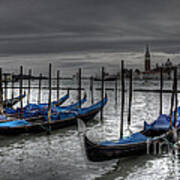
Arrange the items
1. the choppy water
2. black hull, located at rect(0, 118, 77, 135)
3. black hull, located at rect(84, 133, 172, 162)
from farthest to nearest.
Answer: black hull, located at rect(0, 118, 77, 135)
black hull, located at rect(84, 133, 172, 162)
the choppy water

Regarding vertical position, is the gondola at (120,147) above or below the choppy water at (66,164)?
above

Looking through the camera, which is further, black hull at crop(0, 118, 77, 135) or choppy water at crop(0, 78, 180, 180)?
black hull at crop(0, 118, 77, 135)

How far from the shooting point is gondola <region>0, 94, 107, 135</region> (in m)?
16.7

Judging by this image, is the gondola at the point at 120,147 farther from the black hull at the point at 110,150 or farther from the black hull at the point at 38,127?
the black hull at the point at 38,127

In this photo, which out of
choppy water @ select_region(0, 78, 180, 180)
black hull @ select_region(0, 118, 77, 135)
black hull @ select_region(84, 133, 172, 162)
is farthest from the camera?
black hull @ select_region(0, 118, 77, 135)

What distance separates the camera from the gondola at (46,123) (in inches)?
658

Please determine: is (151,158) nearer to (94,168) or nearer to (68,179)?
(94,168)

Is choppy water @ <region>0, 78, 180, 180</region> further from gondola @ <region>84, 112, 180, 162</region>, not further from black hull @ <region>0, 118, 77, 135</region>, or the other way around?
black hull @ <region>0, 118, 77, 135</region>

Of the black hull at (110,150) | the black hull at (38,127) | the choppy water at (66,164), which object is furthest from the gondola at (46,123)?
the black hull at (110,150)

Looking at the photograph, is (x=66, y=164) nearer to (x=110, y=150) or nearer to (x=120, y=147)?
(x=110, y=150)

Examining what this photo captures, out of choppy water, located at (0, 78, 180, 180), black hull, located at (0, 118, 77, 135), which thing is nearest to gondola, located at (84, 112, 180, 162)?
choppy water, located at (0, 78, 180, 180)

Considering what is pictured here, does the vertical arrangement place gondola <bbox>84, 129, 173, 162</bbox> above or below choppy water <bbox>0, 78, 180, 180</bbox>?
above

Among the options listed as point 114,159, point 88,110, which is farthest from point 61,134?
point 114,159

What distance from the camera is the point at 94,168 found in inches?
439
